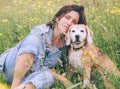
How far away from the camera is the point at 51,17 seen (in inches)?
195

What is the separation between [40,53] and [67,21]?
0.38m

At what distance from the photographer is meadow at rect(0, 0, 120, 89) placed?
3.83 m

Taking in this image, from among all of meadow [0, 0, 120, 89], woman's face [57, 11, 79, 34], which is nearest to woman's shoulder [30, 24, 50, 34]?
woman's face [57, 11, 79, 34]

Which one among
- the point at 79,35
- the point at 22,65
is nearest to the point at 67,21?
the point at 79,35

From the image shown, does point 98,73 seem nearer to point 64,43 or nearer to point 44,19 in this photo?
point 64,43

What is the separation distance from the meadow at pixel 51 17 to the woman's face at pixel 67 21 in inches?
9.3

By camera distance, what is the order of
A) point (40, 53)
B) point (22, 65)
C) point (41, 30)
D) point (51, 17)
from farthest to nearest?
1. point (51, 17)
2. point (41, 30)
3. point (40, 53)
4. point (22, 65)

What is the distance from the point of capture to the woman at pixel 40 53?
3.26m

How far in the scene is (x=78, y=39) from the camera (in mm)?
3438

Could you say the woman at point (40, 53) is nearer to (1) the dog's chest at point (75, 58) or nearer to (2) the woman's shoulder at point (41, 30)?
(2) the woman's shoulder at point (41, 30)

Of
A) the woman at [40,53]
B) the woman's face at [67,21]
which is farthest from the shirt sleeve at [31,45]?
the woman's face at [67,21]

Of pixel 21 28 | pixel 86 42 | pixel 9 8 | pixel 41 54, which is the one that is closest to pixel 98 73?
pixel 86 42

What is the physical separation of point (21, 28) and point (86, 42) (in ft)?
5.01

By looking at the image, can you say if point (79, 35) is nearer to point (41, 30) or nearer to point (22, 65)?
point (41, 30)
